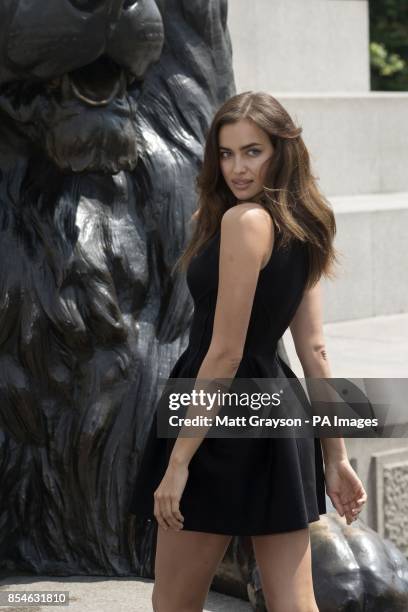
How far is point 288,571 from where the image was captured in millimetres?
2600

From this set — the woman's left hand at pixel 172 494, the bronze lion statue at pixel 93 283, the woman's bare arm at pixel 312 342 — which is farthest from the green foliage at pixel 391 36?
the woman's left hand at pixel 172 494

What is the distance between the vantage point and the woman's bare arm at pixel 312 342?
2.72 m

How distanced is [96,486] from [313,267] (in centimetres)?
102

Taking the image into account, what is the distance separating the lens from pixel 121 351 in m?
3.42

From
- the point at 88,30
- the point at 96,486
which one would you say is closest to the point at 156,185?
the point at 88,30

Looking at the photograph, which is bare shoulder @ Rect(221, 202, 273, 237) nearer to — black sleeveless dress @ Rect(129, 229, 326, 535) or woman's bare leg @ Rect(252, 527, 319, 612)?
black sleeveless dress @ Rect(129, 229, 326, 535)

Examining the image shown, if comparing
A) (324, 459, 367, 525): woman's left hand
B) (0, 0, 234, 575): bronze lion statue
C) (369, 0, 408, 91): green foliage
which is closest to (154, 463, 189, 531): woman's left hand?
(324, 459, 367, 525): woman's left hand

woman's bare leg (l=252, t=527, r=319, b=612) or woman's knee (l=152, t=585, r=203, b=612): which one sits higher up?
woman's bare leg (l=252, t=527, r=319, b=612)

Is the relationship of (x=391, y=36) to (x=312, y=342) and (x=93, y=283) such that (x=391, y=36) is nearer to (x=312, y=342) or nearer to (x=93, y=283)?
(x=93, y=283)

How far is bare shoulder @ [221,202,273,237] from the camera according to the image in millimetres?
2508

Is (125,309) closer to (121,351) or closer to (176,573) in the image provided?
(121,351)

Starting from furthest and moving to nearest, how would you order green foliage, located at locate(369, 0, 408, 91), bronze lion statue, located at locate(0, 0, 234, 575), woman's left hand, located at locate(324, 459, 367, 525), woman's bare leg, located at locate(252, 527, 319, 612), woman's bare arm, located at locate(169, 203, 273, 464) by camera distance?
green foliage, located at locate(369, 0, 408, 91)
bronze lion statue, located at locate(0, 0, 234, 575)
woman's left hand, located at locate(324, 459, 367, 525)
woman's bare leg, located at locate(252, 527, 319, 612)
woman's bare arm, located at locate(169, 203, 273, 464)

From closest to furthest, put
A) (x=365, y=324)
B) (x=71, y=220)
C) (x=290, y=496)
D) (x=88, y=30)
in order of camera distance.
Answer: (x=290, y=496), (x=88, y=30), (x=71, y=220), (x=365, y=324)

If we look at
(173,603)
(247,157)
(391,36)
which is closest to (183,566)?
(173,603)
